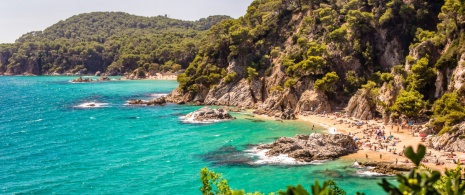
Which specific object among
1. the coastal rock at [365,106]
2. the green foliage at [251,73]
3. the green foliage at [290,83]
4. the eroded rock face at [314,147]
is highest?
the green foliage at [251,73]

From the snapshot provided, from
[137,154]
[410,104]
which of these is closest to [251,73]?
Answer: [410,104]

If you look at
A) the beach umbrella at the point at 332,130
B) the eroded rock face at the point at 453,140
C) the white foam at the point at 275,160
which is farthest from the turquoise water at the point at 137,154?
the eroded rock face at the point at 453,140

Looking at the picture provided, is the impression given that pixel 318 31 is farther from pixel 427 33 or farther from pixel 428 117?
pixel 428 117

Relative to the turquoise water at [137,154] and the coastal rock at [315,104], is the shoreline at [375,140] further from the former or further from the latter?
the turquoise water at [137,154]

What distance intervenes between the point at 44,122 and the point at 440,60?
89853mm

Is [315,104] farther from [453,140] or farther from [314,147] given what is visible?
[453,140]

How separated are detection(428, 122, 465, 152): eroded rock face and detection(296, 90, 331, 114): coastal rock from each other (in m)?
36.0

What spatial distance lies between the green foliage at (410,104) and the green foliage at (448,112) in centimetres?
609

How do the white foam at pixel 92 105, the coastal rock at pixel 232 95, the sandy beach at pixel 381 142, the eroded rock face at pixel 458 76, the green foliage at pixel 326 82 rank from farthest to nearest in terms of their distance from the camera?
the white foam at pixel 92 105, the coastal rock at pixel 232 95, the green foliage at pixel 326 82, the eroded rock face at pixel 458 76, the sandy beach at pixel 381 142

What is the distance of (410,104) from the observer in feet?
250

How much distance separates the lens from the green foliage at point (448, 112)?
207 feet

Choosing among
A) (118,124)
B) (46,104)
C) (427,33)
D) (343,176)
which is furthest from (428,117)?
(46,104)

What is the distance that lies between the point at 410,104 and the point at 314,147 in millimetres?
25258

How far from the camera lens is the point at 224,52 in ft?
421
